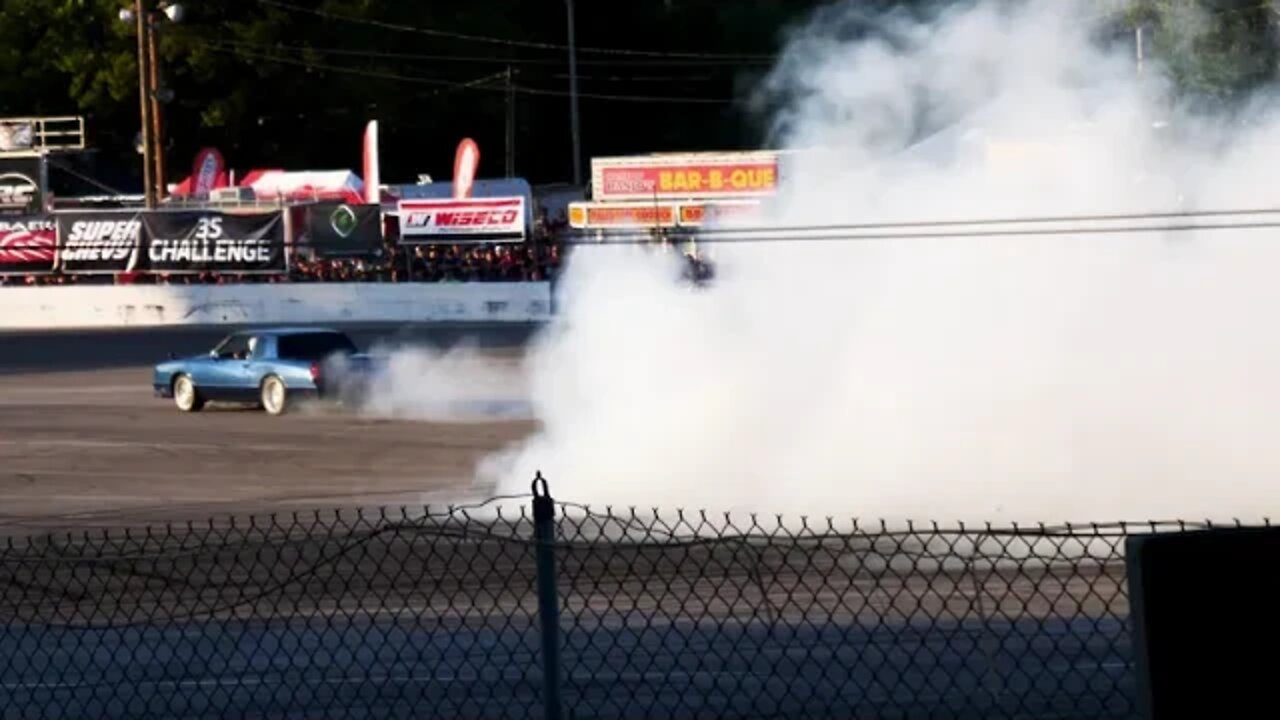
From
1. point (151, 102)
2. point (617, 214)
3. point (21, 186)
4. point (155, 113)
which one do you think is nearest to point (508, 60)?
point (21, 186)

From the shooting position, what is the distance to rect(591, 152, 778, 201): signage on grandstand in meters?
39.6

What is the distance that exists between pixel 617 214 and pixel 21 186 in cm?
1787

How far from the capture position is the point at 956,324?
52.7ft

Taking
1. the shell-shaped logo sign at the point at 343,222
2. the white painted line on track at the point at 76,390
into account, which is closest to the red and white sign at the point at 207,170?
the shell-shaped logo sign at the point at 343,222

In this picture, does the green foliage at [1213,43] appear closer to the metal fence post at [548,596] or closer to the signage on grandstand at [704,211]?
the metal fence post at [548,596]

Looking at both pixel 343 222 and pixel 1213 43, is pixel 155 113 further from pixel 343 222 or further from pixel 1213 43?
pixel 1213 43

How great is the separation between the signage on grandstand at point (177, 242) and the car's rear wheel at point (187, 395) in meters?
13.1

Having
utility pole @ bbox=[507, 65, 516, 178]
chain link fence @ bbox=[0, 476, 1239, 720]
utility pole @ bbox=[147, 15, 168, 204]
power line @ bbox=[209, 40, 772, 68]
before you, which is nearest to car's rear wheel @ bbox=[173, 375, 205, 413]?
chain link fence @ bbox=[0, 476, 1239, 720]

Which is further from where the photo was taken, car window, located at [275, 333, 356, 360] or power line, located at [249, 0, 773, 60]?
power line, located at [249, 0, 773, 60]

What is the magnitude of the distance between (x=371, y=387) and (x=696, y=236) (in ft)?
30.2

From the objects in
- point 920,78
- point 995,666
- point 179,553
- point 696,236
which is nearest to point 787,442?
point 696,236

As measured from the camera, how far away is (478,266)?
134 ft

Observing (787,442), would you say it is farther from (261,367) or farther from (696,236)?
(261,367)

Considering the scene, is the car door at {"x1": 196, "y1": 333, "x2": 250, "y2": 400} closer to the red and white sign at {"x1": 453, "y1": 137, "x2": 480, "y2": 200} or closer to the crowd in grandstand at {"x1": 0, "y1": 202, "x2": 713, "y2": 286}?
the crowd in grandstand at {"x1": 0, "y1": 202, "x2": 713, "y2": 286}
